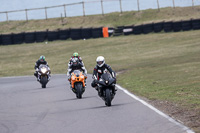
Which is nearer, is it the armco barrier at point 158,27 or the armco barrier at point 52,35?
the armco barrier at point 158,27

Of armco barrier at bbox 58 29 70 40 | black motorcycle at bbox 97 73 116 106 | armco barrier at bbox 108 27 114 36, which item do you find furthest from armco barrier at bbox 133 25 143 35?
black motorcycle at bbox 97 73 116 106

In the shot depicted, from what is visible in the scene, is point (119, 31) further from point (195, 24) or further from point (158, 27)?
point (195, 24)

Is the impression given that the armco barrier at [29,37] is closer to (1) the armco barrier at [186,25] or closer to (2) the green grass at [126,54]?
(2) the green grass at [126,54]

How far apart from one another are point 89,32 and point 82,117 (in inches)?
1568

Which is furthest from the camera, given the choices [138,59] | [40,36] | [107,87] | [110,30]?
[40,36]

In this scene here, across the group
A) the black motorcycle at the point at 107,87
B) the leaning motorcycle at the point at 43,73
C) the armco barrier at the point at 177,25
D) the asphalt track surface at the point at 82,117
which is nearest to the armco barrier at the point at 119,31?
the armco barrier at the point at 177,25

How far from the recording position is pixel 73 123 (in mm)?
11219

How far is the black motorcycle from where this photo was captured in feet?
46.1

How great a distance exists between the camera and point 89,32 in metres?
51.7

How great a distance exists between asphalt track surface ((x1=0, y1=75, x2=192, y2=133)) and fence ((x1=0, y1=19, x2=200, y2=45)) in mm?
31150

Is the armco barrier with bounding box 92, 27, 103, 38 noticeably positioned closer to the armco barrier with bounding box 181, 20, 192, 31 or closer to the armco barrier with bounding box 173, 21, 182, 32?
the armco barrier with bounding box 173, 21, 182, 32

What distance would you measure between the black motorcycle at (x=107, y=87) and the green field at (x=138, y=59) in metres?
1.83

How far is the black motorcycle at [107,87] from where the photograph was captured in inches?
553

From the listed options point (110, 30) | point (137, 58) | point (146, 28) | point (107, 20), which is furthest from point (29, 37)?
point (137, 58)
